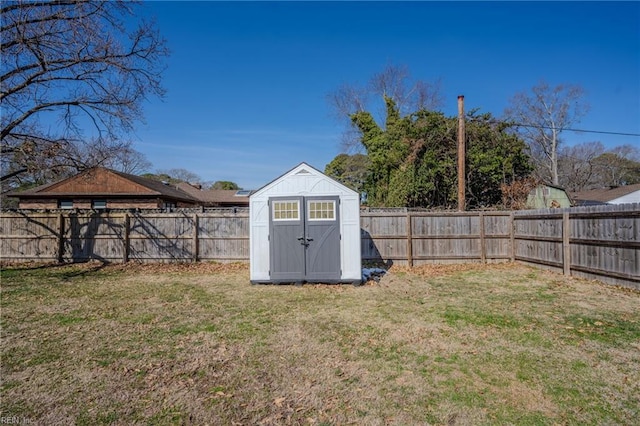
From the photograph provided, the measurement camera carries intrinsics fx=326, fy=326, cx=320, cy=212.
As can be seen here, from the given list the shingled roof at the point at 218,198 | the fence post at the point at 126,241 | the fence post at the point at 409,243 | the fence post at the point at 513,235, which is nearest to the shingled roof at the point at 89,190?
the shingled roof at the point at 218,198

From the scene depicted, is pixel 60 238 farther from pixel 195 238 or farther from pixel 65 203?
pixel 65 203

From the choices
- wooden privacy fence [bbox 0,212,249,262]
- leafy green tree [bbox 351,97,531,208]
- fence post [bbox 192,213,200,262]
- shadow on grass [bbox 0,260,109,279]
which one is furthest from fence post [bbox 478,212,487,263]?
shadow on grass [bbox 0,260,109,279]

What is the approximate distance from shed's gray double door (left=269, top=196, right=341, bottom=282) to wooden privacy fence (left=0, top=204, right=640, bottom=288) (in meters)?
3.19

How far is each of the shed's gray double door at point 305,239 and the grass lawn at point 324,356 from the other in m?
1.02

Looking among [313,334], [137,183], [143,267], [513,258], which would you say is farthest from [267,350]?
[137,183]

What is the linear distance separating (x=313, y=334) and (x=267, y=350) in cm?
83

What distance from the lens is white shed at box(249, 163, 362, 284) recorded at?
8344mm

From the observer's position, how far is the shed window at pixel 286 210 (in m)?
8.43

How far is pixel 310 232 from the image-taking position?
838 centimetres

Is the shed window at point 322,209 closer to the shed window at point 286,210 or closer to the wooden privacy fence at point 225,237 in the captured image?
the shed window at point 286,210

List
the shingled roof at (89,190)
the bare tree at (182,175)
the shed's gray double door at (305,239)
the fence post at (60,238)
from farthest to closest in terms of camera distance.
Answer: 1. the bare tree at (182,175)
2. the shingled roof at (89,190)
3. the fence post at (60,238)
4. the shed's gray double door at (305,239)

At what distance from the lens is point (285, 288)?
8.11 metres

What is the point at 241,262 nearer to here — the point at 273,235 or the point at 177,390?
the point at 273,235

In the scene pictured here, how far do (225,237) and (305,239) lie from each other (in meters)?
4.51
